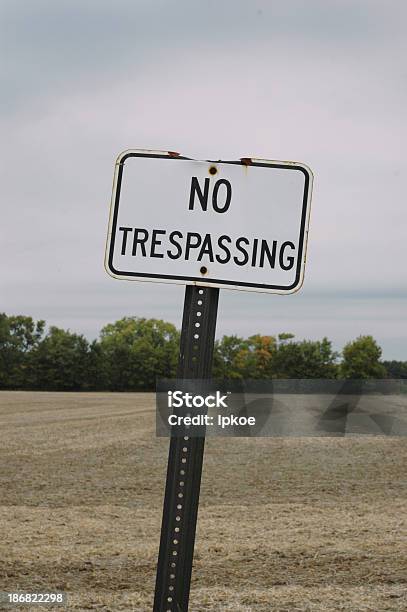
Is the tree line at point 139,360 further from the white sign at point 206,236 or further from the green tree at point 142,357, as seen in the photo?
the white sign at point 206,236

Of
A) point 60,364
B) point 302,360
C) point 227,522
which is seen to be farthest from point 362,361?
point 227,522

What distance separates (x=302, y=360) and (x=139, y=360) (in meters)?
9.32

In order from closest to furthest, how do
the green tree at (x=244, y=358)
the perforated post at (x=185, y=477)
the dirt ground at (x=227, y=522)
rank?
the perforated post at (x=185, y=477) < the dirt ground at (x=227, y=522) < the green tree at (x=244, y=358)

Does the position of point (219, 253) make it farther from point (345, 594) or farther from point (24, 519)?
point (24, 519)

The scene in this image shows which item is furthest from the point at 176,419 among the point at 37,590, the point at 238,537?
the point at 238,537

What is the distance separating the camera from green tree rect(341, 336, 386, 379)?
151 ft

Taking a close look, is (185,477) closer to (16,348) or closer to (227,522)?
(227,522)

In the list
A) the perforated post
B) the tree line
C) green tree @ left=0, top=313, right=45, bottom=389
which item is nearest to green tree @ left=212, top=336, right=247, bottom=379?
the tree line

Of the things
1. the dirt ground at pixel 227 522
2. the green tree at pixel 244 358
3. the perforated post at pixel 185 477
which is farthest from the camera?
the green tree at pixel 244 358

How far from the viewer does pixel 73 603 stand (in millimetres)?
6148

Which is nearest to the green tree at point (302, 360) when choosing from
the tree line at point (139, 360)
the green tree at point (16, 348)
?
the tree line at point (139, 360)

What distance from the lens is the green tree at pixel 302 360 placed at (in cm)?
4138

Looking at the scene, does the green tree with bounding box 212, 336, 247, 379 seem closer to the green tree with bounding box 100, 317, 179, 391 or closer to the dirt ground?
the green tree with bounding box 100, 317, 179, 391

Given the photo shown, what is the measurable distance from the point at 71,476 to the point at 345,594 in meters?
7.48
